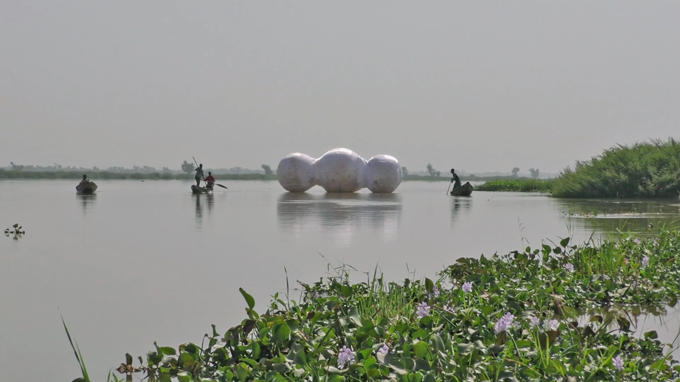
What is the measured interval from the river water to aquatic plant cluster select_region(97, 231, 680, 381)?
20.9 inches

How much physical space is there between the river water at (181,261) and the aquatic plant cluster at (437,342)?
1.74 feet

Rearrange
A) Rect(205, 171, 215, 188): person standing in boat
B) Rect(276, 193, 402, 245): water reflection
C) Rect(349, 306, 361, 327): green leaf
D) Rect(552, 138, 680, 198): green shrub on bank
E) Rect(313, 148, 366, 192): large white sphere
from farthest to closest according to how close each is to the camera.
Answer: Rect(205, 171, 215, 188): person standing in boat < Rect(313, 148, 366, 192): large white sphere < Rect(552, 138, 680, 198): green shrub on bank < Rect(276, 193, 402, 245): water reflection < Rect(349, 306, 361, 327): green leaf

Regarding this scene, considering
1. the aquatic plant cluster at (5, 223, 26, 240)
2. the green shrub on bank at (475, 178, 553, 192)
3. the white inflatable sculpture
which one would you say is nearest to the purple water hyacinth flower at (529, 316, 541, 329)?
the aquatic plant cluster at (5, 223, 26, 240)

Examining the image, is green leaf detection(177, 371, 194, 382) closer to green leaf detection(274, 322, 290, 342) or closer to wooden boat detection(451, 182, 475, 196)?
green leaf detection(274, 322, 290, 342)

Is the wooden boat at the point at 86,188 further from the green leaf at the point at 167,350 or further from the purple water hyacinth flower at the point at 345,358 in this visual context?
the purple water hyacinth flower at the point at 345,358

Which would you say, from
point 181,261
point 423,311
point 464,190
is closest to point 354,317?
point 423,311

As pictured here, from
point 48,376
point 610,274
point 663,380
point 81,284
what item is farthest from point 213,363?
point 610,274

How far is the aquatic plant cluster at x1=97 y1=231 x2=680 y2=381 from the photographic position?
10.4 ft

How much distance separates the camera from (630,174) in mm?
23453

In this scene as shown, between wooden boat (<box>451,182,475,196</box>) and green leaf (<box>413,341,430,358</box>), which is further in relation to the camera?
wooden boat (<box>451,182,475,196</box>)

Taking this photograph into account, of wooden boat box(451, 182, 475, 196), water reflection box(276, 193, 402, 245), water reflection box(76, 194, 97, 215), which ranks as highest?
wooden boat box(451, 182, 475, 196)

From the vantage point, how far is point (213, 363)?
360cm

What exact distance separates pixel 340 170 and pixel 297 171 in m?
2.35

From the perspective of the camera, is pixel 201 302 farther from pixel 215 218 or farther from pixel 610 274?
pixel 215 218
